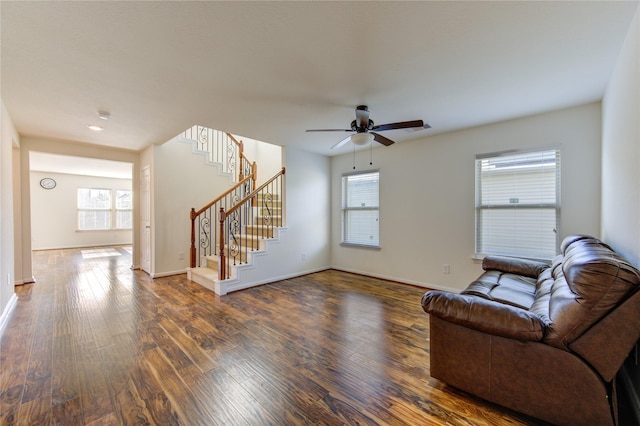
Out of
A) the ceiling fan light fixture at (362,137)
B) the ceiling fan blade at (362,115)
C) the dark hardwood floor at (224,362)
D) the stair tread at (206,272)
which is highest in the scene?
the ceiling fan blade at (362,115)

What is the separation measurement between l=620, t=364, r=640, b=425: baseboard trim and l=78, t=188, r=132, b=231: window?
476 inches

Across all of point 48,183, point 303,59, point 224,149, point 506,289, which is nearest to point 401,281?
point 506,289

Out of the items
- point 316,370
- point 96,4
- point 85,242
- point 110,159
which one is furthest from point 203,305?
point 85,242

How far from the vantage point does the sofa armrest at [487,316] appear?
1473 mm

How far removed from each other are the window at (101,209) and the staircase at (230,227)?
6.14 meters

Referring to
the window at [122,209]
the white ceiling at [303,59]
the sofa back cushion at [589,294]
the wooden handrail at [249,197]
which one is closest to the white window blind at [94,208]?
the window at [122,209]

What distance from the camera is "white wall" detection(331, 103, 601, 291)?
301cm

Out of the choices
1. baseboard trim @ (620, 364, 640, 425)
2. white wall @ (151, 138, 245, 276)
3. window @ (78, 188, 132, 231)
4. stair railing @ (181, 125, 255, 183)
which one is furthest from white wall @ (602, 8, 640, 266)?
window @ (78, 188, 132, 231)

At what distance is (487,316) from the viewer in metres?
1.57

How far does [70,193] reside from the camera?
8633 mm

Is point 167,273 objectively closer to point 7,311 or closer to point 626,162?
point 7,311

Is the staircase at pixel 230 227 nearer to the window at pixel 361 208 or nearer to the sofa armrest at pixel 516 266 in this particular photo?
the window at pixel 361 208

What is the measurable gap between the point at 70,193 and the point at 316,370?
10694 millimetres

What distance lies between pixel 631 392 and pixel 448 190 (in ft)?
9.11
